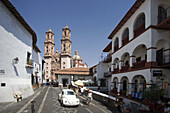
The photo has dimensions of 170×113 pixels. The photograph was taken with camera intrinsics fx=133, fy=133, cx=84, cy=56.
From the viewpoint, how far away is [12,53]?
1567 centimetres

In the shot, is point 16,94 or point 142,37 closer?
point 142,37

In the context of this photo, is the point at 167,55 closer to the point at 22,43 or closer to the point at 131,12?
the point at 131,12

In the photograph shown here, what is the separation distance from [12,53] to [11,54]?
243mm

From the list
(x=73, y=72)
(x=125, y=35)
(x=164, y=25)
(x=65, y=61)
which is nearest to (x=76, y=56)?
(x=65, y=61)

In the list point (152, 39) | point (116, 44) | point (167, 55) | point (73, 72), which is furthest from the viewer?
point (73, 72)

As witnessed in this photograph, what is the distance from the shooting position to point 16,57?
16359 mm

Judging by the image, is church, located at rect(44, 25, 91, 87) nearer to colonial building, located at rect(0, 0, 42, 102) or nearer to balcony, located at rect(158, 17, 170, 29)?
colonial building, located at rect(0, 0, 42, 102)

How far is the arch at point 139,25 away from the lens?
47.8 feet

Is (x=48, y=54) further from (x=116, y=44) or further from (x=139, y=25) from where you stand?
(x=139, y=25)

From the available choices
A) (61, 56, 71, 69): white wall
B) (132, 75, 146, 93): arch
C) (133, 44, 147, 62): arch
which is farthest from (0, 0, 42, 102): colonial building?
(61, 56, 71, 69): white wall

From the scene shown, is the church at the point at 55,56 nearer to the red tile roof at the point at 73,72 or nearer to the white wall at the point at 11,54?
the red tile roof at the point at 73,72

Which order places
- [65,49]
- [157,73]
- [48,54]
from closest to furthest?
[157,73] → [65,49] → [48,54]

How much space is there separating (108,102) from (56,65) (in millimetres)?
54598

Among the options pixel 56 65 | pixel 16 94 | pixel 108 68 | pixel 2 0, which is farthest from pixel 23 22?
pixel 56 65
